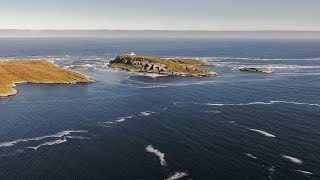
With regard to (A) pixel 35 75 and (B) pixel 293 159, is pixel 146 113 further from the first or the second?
(A) pixel 35 75

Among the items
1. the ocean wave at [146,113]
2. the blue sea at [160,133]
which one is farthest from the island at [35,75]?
the ocean wave at [146,113]

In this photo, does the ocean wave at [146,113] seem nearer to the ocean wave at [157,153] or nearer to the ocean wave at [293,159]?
the ocean wave at [157,153]

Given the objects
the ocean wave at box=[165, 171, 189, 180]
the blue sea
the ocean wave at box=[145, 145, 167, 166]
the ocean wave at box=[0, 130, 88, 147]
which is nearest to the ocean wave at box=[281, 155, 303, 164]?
the blue sea

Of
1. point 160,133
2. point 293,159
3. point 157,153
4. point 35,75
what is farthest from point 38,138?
point 35,75

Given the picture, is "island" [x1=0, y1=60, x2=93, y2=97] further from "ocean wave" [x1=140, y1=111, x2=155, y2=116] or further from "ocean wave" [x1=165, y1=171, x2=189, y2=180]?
"ocean wave" [x1=165, y1=171, x2=189, y2=180]

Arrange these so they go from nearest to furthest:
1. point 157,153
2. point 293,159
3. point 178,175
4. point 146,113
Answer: point 178,175
point 293,159
point 157,153
point 146,113

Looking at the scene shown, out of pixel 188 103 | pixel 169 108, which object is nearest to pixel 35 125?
pixel 169 108

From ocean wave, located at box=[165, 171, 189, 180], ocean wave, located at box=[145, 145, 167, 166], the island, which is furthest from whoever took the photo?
the island

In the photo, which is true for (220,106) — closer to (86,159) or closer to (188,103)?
(188,103)

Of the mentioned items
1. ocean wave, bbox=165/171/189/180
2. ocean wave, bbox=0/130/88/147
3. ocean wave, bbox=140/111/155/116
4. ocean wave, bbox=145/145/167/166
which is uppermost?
ocean wave, bbox=145/145/167/166

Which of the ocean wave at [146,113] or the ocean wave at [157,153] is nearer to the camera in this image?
the ocean wave at [157,153]

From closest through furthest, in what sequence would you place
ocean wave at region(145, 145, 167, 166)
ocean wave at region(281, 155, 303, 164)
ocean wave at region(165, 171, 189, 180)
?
ocean wave at region(165, 171, 189, 180)
ocean wave at region(281, 155, 303, 164)
ocean wave at region(145, 145, 167, 166)

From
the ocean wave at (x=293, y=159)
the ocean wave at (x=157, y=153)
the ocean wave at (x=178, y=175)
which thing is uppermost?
the ocean wave at (x=293, y=159)
